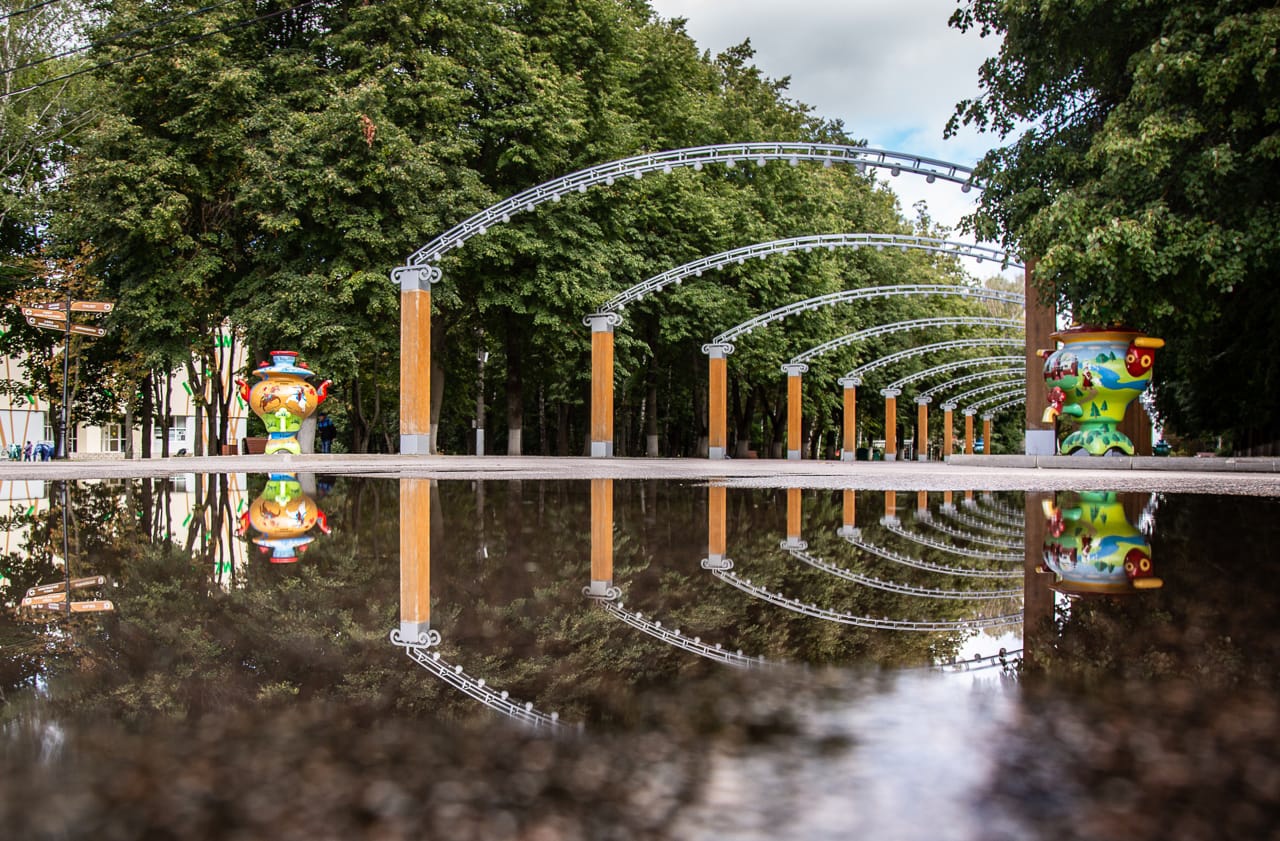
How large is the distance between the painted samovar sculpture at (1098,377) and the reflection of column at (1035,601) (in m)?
12.8

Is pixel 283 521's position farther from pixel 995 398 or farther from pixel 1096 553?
pixel 995 398

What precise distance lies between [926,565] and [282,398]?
18.2 m

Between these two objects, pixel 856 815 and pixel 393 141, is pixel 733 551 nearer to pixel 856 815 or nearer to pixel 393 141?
pixel 856 815

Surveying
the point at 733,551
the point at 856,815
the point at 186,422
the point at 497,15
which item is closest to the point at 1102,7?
the point at 733,551

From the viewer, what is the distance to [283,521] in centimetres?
599

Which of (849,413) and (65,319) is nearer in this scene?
(65,319)

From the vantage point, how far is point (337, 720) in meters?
1.72

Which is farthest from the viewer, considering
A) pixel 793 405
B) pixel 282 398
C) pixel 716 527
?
pixel 793 405

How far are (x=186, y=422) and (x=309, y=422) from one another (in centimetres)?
4461

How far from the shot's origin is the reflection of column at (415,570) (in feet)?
8.64

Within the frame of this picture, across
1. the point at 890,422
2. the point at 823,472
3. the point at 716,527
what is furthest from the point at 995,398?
the point at 716,527

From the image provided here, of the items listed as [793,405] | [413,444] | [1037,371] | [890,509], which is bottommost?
[890,509]

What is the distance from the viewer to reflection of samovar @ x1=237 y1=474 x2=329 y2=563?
4.50 m

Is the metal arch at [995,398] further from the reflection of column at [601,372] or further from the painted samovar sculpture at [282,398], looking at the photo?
the painted samovar sculpture at [282,398]
